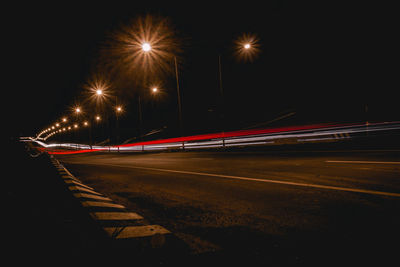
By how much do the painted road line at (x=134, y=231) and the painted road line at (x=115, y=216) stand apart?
0.48 m

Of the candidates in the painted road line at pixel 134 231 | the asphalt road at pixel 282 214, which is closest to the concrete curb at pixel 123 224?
the painted road line at pixel 134 231

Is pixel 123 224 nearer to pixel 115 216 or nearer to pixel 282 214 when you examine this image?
pixel 115 216

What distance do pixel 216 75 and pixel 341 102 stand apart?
23.8m

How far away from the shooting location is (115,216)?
3.89 meters

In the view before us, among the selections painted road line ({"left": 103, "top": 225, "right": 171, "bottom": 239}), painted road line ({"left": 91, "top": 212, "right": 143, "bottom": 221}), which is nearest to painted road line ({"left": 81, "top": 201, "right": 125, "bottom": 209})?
painted road line ({"left": 91, "top": 212, "right": 143, "bottom": 221})

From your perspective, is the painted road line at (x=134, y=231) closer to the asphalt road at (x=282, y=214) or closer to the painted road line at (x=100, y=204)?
the asphalt road at (x=282, y=214)

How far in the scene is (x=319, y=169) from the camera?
754cm

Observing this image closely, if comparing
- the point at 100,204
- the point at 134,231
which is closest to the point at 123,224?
the point at 134,231

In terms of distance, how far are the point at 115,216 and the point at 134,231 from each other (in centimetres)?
86

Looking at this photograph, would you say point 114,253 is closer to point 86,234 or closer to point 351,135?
point 86,234

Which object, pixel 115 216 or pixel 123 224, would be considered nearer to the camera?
pixel 123 224

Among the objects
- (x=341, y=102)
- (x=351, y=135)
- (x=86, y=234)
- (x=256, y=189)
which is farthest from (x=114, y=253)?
(x=341, y=102)

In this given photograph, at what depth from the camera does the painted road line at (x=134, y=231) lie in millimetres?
3053

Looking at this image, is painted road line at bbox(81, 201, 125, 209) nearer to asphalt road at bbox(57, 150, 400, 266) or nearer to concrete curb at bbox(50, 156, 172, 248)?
concrete curb at bbox(50, 156, 172, 248)
